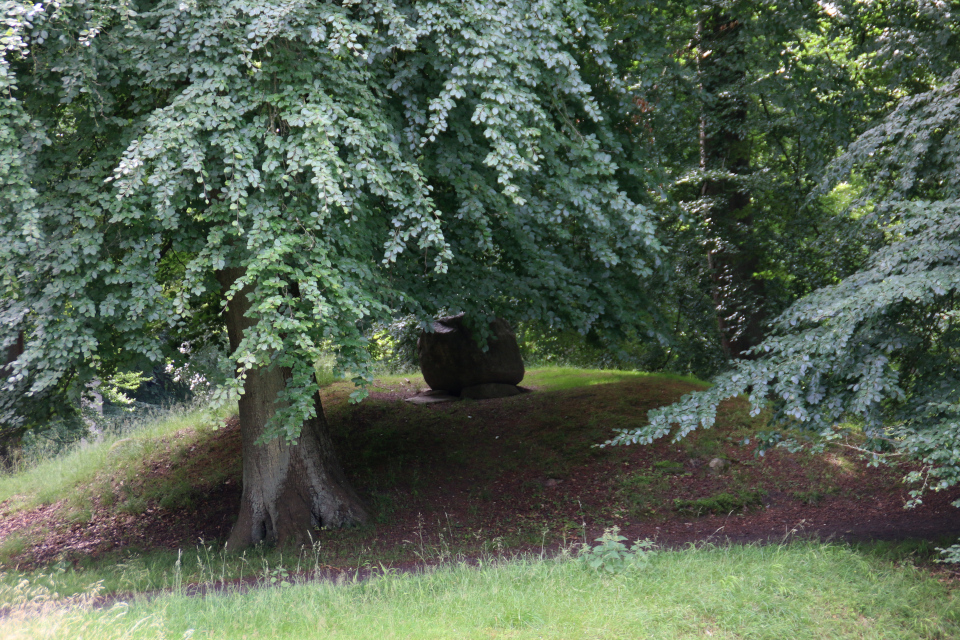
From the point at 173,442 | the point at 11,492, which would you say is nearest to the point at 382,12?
the point at 173,442

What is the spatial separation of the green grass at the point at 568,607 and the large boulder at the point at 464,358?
6.34 metres

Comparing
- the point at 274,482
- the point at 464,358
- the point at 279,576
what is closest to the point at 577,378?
the point at 464,358

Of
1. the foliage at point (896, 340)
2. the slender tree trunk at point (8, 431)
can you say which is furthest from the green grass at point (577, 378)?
the slender tree trunk at point (8, 431)

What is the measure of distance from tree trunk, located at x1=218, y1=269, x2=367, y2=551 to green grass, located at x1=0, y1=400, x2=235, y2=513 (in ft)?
9.03

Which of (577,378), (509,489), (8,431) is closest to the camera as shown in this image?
(8,431)

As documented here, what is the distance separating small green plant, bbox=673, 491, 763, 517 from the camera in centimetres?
819

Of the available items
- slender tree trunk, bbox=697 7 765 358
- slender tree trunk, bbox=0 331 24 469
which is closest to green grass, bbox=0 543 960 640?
slender tree trunk, bbox=697 7 765 358

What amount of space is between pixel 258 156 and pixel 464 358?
22.7ft

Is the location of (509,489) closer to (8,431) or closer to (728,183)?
(728,183)

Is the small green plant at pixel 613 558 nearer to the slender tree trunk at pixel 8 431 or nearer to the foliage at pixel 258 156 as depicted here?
the foliage at pixel 258 156

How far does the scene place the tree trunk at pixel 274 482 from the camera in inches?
310

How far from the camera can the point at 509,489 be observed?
29.9 ft

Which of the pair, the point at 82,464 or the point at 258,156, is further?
the point at 82,464

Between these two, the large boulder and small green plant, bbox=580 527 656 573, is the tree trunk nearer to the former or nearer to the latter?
small green plant, bbox=580 527 656 573
